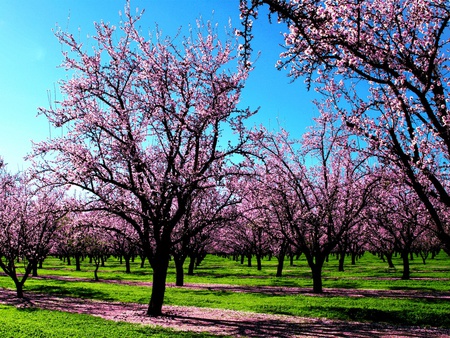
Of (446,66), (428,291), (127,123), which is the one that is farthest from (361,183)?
(127,123)

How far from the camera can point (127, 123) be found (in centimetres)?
1803

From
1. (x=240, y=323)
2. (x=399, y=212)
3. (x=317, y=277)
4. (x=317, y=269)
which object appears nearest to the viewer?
(x=240, y=323)

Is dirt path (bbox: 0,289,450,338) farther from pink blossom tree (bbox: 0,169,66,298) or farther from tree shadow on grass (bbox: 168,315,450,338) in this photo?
pink blossom tree (bbox: 0,169,66,298)

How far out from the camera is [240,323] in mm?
16969

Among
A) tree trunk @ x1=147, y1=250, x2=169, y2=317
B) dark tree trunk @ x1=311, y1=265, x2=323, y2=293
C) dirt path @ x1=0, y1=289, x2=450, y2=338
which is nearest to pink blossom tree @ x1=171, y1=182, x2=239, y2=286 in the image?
tree trunk @ x1=147, y1=250, x2=169, y2=317

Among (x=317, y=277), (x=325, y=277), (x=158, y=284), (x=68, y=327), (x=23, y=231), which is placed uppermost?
(x=23, y=231)

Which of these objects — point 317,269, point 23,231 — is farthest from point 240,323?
point 23,231

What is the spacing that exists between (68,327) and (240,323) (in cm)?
720

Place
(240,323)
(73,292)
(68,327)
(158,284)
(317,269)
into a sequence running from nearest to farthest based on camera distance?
(68,327), (240,323), (158,284), (317,269), (73,292)

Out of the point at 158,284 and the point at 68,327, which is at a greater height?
the point at 158,284

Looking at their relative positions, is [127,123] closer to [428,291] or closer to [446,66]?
[446,66]

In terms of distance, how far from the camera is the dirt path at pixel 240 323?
14.7 m

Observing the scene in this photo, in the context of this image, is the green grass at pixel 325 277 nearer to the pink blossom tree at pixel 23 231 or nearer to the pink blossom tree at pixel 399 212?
the pink blossom tree at pixel 399 212

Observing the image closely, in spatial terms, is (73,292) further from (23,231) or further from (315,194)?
(315,194)
